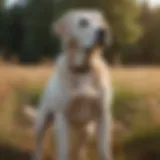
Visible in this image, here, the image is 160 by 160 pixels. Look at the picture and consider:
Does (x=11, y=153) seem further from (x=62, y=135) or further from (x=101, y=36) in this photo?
(x=101, y=36)

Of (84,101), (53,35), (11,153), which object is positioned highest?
(53,35)

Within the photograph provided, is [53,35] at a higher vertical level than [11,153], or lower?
higher

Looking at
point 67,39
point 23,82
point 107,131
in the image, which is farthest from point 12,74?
point 107,131

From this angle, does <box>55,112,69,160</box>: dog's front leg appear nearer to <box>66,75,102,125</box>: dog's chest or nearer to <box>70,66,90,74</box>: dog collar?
<box>66,75,102,125</box>: dog's chest

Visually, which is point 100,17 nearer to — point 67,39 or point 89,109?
point 67,39

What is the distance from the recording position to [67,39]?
5.95 ft

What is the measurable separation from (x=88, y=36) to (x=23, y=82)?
0.25 metres

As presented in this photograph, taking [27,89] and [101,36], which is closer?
[101,36]

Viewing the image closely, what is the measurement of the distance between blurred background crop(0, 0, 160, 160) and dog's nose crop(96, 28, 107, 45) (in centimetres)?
10

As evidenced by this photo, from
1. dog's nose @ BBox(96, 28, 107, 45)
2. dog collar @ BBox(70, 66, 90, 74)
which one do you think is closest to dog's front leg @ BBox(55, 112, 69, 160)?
dog collar @ BBox(70, 66, 90, 74)

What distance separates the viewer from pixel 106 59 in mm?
1871

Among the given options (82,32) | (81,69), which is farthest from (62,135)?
(82,32)

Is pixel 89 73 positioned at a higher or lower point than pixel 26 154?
higher

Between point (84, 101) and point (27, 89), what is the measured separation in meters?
0.18
